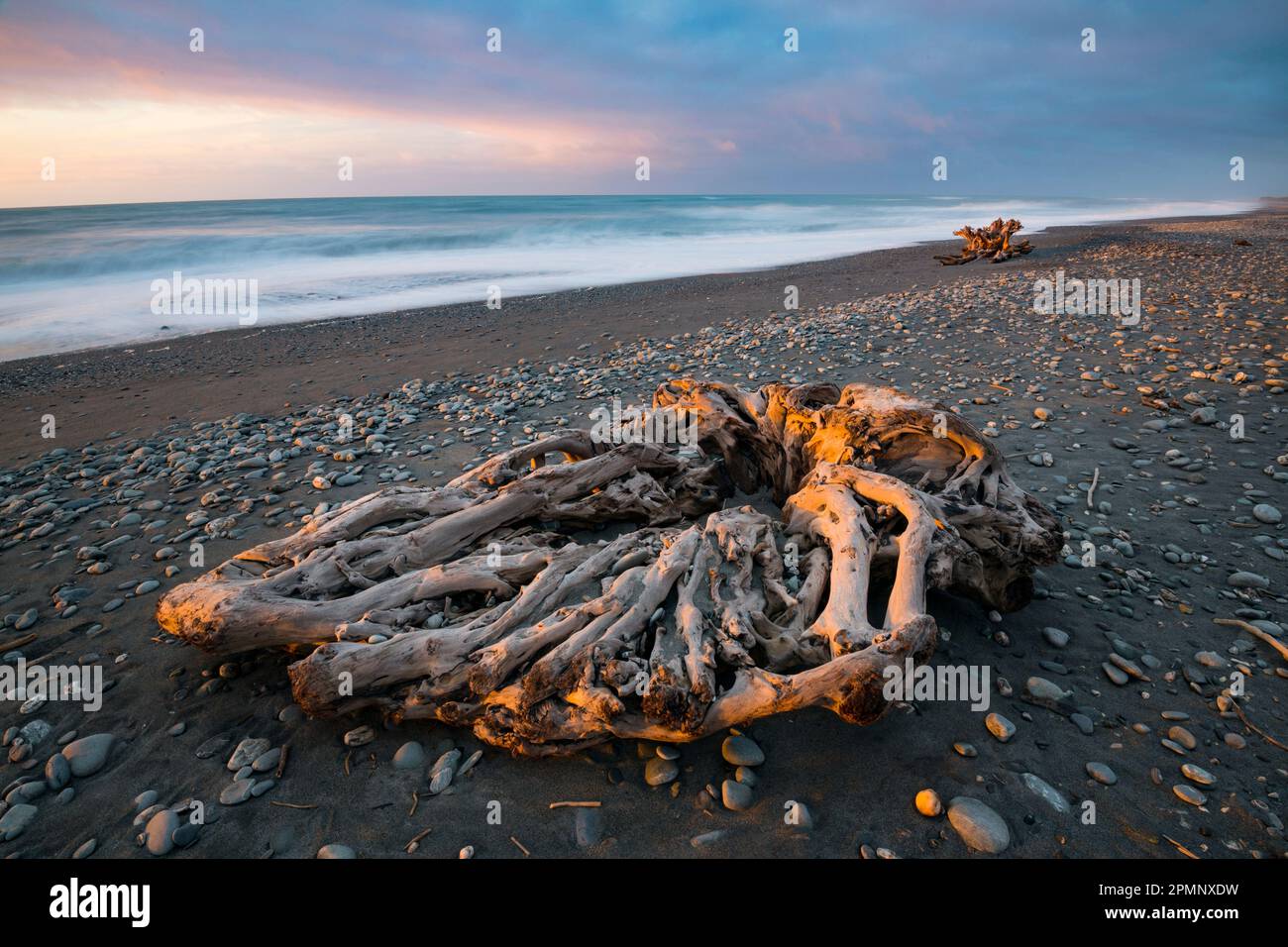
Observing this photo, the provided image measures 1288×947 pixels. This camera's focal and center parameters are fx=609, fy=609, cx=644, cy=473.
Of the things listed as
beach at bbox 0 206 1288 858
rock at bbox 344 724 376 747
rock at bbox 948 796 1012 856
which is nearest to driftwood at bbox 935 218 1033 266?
beach at bbox 0 206 1288 858

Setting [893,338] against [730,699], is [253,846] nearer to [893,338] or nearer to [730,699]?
[730,699]

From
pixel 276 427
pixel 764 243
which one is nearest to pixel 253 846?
pixel 276 427

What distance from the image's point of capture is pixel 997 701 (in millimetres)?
3186

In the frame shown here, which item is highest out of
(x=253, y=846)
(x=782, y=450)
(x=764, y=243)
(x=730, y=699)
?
(x=764, y=243)

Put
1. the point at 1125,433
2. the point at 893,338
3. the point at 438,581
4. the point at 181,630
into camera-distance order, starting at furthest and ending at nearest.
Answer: the point at 893,338 → the point at 1125,433 → the point at 438,581 → the point at 181,630

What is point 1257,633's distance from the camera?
3.54m

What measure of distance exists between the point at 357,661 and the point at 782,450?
3.73 meters

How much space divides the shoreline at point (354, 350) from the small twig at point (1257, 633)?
32.7 feet

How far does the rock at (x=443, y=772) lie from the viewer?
9.34ft

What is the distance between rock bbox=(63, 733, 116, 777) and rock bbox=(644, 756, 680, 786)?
2792 mm

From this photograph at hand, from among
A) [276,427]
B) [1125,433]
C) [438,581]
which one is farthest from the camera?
[276,427]

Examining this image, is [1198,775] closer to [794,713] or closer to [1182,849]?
[1182,849]

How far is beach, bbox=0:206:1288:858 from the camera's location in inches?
104

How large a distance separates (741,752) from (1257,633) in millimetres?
3190
